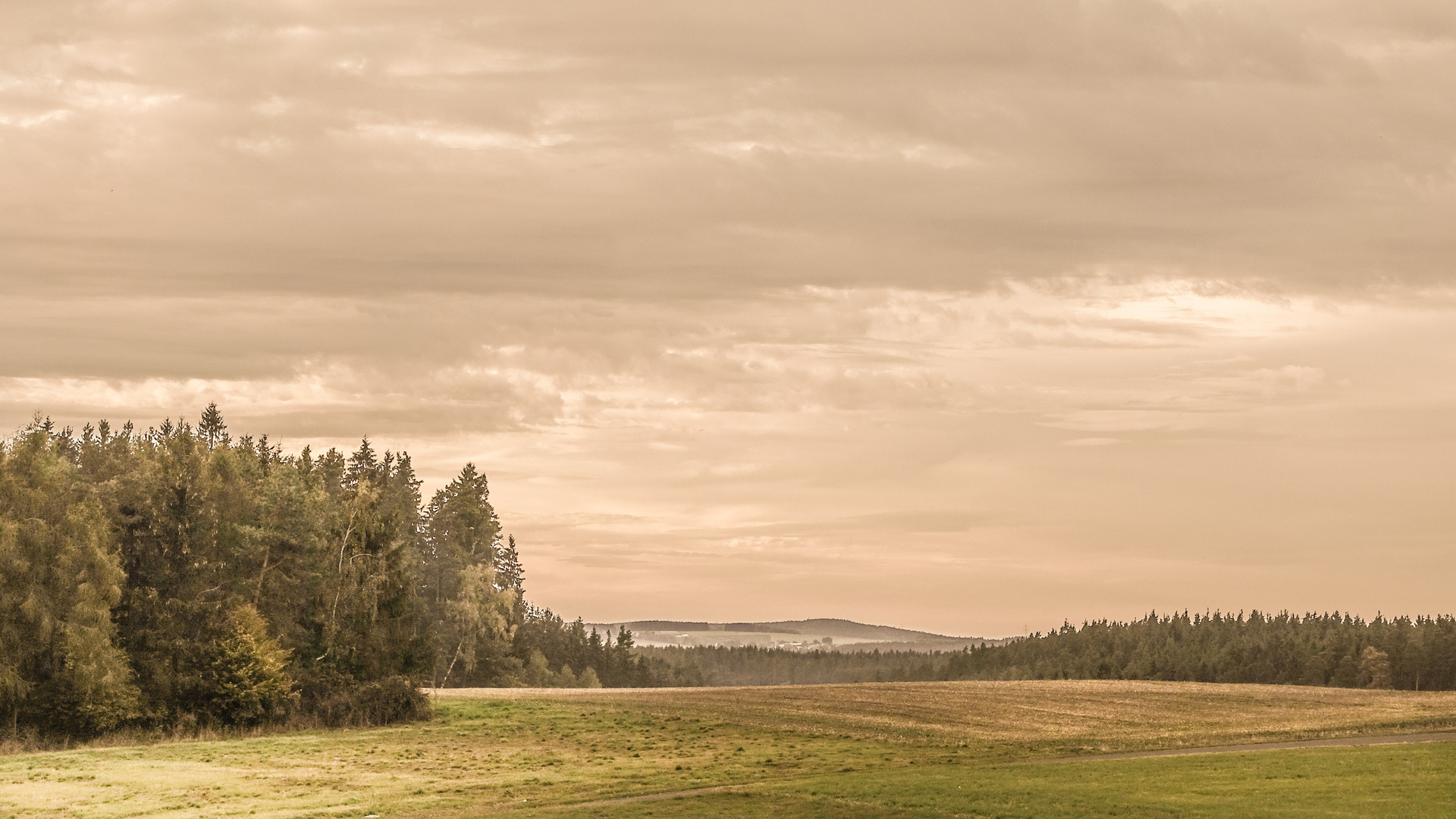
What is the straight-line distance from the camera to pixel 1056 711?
275 feet

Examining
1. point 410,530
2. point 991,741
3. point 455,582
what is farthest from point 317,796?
point 410,530

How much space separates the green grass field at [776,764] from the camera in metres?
43.1

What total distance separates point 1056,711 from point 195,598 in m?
57.0

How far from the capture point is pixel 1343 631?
192 m

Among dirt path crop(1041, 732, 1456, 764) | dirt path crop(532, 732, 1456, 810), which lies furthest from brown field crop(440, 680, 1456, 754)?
dirt path crop(532, 732, 1456, 810)

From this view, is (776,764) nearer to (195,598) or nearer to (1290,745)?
(1290,745)

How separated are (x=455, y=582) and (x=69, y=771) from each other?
241 feet

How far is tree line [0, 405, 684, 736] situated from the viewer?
76.0 metres

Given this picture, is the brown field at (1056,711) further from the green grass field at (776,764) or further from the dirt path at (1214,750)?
the dirt path at (1214,750)

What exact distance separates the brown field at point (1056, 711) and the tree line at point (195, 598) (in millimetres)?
8201

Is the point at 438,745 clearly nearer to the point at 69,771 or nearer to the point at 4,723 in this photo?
the point at 69,771

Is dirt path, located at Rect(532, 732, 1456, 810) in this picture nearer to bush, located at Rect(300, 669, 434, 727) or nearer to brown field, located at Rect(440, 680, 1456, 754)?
brown field, located at Rect(440, 680, 1456, 754)

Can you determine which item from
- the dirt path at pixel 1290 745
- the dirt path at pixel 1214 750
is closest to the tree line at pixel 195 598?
the dirt path at pixel 1214 750

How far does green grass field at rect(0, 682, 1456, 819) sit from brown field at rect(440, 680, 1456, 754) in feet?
1.25
